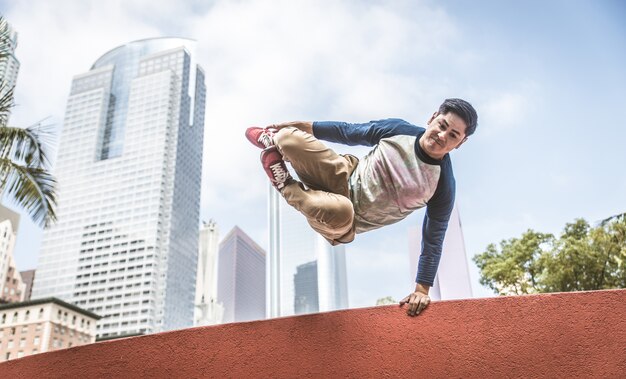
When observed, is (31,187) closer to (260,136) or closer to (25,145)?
(25,145)

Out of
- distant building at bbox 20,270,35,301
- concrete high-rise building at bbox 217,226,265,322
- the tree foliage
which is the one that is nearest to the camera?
the tree foliage

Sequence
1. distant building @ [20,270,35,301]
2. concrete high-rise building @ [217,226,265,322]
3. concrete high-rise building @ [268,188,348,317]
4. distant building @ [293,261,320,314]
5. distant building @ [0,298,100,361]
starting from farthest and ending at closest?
concrete high-rise building @ [217,226,265,322] → distant building @ [293,261,320,314] → concrete high-rise building @ [268,188,348,317] → distant building @ [20,270,35,301] → distant building @ [0,298,100,361]

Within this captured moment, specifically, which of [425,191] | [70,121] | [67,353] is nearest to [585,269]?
[425,191]

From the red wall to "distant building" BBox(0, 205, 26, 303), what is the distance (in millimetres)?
62840

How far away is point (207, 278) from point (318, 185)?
121 metres

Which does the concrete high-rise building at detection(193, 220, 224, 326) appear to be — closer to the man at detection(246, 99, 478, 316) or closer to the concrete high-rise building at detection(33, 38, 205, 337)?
the concrete high-rise building at detection(33, 38, 205, 337)

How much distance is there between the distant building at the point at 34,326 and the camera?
4938cm

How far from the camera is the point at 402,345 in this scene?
2885 mm

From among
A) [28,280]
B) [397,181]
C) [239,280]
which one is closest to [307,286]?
[239,280]

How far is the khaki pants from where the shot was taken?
2.84m

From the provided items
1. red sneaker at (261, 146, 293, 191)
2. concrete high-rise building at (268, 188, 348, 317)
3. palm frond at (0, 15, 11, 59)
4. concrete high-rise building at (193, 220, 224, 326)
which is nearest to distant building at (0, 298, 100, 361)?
palm frond at (0, 15, 11, 59)

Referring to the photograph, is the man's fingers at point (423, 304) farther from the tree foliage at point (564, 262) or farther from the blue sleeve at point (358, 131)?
the tree foliage at point (564, 262)

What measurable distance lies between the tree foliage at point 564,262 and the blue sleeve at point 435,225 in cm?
1089

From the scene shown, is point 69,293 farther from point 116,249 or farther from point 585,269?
point 585,269
